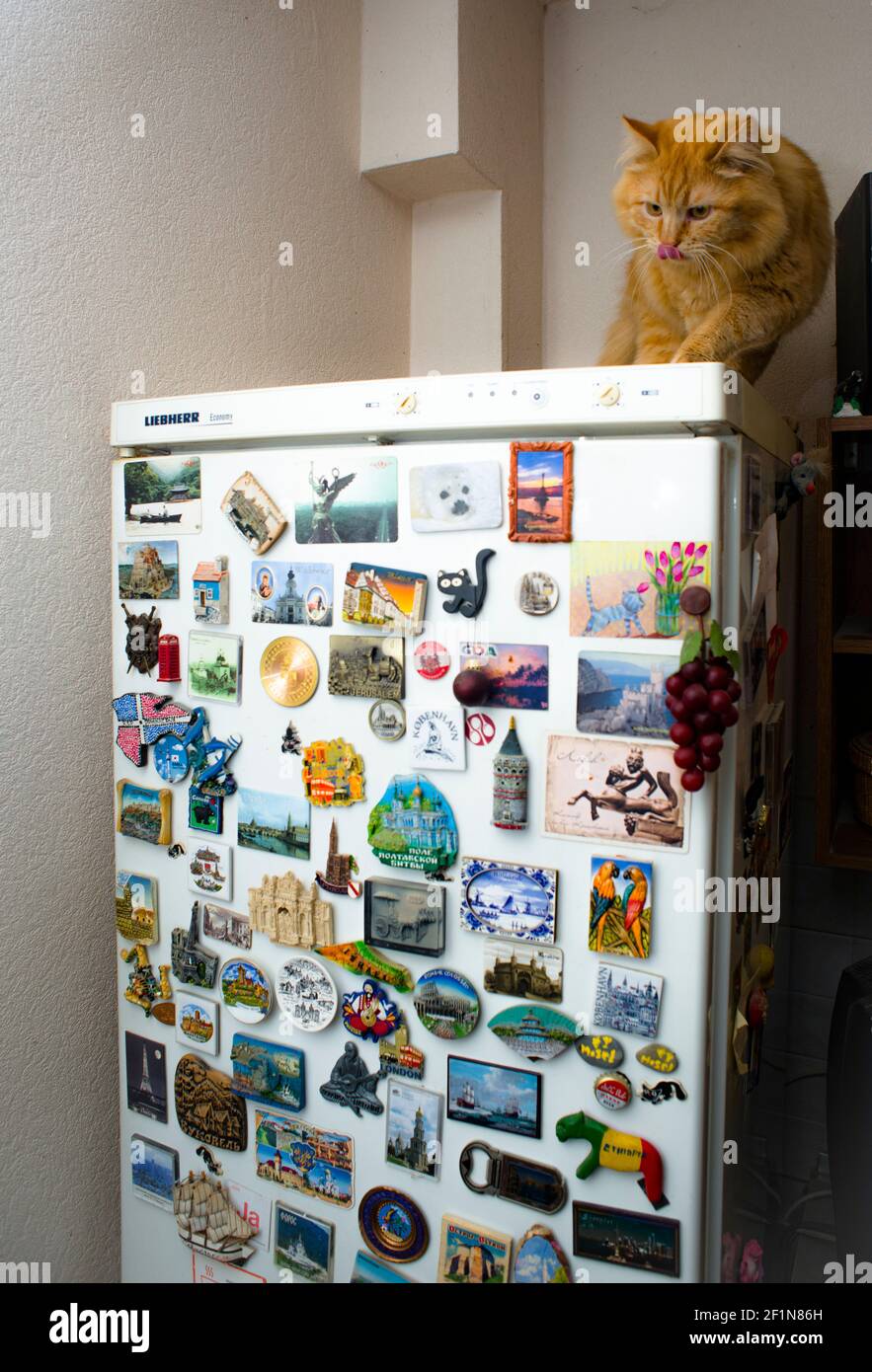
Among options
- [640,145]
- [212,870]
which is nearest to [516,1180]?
[212,870]

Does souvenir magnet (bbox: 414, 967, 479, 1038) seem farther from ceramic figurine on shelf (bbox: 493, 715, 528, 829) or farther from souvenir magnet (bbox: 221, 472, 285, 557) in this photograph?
souvenir magnet (bbox: 221, 472, 285, 557)

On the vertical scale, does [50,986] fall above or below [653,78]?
below

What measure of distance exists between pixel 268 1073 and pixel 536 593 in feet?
1.76

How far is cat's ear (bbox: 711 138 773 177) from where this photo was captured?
97 centimetres

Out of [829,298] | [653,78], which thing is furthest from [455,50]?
[829,298]

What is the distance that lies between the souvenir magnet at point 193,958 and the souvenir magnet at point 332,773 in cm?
20

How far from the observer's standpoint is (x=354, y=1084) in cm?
87

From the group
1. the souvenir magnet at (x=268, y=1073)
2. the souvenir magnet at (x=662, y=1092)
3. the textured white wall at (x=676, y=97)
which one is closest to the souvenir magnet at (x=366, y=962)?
the souvenir magnet at (x=268, y=1073)

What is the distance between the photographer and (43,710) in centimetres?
101

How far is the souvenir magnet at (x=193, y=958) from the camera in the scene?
957 millimetres

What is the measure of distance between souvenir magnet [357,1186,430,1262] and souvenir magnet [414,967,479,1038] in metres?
0.17

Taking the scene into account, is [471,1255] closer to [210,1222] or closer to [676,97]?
[210,1222]
